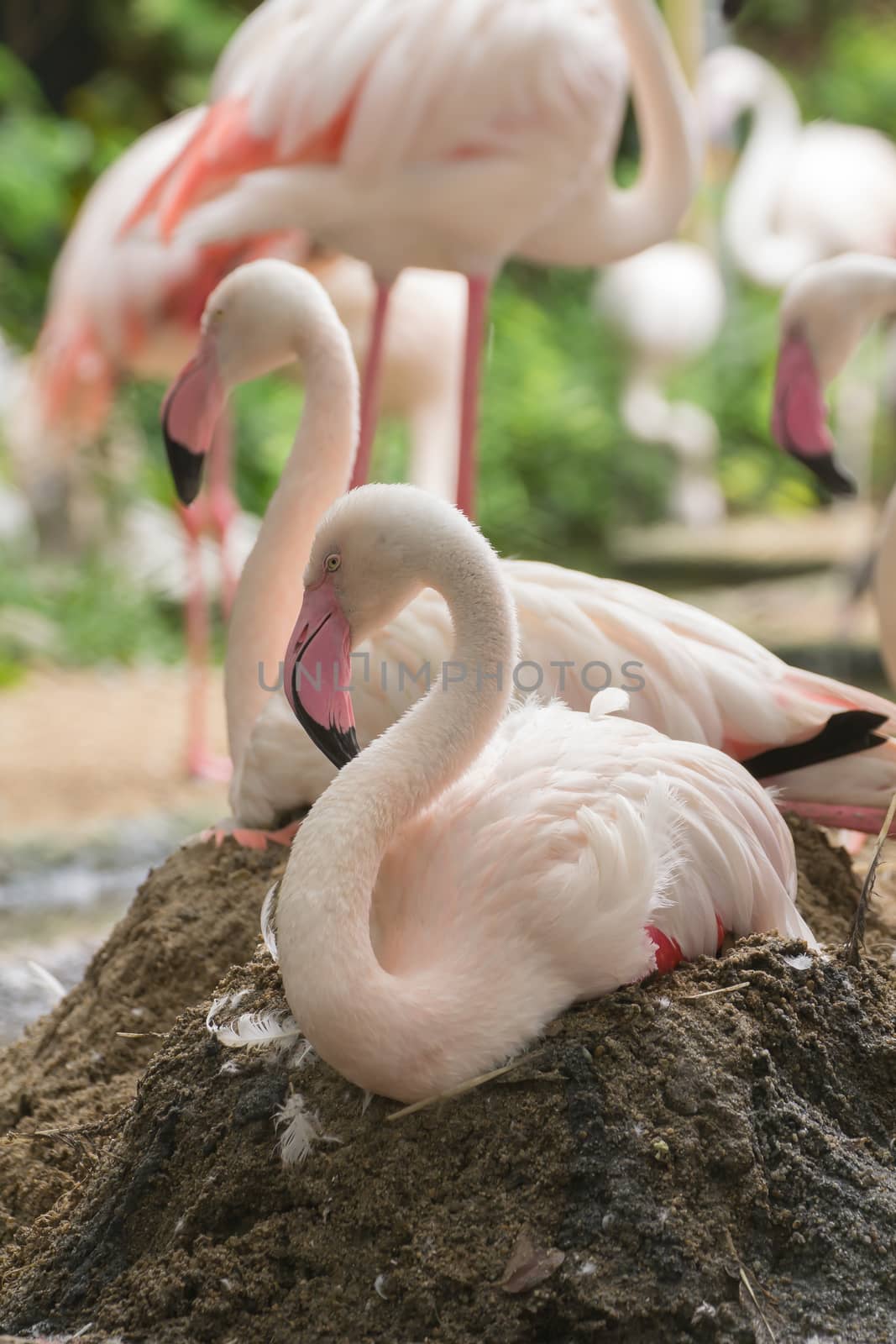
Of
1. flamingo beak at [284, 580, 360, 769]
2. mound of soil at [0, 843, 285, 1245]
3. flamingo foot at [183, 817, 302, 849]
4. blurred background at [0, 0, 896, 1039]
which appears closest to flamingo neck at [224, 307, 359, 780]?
flamingo foot at [183, 817, 302, 849]

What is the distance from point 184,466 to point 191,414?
11 cm

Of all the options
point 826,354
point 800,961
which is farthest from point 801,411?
point 800,961

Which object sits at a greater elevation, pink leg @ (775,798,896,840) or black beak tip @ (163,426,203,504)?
black beak tip @ (163,426,203,504)

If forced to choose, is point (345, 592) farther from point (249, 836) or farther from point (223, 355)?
point (223, 355)

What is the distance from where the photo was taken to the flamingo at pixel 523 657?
9.03 feet

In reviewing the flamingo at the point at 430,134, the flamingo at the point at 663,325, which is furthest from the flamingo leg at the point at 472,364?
the flamingo at the point at 663,325

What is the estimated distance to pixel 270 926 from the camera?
2500mm

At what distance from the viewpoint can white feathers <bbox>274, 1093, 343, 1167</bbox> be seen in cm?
209

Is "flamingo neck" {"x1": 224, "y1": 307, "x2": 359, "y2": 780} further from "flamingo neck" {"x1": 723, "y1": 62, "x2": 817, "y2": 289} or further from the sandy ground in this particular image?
"flamingo neck" {"x1": 723, "y1": 62, "x2": 817, "y2": 289}

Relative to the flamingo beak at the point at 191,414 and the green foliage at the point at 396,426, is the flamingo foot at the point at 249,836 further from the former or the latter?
the green foliage at the point at 396,426

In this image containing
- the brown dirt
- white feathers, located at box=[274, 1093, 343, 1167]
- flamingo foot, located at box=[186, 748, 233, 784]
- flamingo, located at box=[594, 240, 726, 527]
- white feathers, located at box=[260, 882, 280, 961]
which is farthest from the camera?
flamingo, located at box=[594, 240, 726, 527]

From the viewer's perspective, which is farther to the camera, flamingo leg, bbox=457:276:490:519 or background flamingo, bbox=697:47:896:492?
background flamingo, bbox=697:47:896:492

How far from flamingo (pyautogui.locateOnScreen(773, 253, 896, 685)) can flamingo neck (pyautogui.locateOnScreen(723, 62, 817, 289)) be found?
15.9ft

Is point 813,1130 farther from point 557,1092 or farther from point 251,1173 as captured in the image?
point 251,1173
